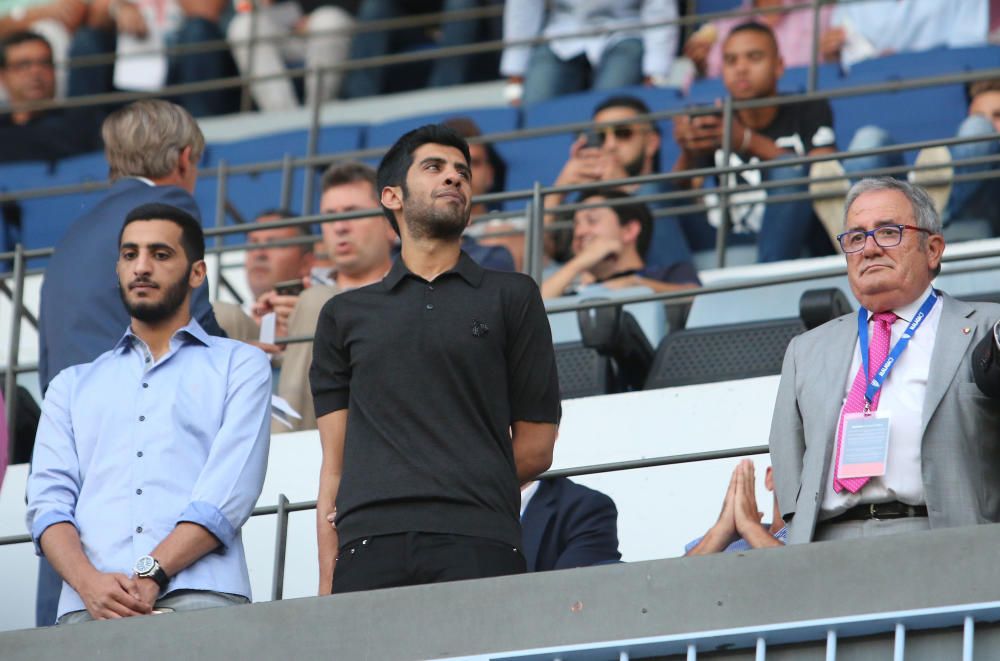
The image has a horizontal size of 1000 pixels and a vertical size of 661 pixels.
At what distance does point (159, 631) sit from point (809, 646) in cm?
127

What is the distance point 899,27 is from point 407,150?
549 centimetres

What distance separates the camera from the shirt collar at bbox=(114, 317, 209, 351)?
4508 millimetres

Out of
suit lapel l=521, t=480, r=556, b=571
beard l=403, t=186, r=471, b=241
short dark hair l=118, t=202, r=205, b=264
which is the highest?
short dark hair l=118, t=202, r=205, b=264

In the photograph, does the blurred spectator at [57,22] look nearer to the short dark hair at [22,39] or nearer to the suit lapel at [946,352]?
the short dark hair at [22,39]

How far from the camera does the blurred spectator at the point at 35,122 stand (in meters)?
10.0

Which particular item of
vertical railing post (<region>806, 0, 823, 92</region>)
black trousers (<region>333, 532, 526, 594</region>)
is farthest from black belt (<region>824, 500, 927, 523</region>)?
vertical railing post (<region>806, 0, 823, 92</region>)

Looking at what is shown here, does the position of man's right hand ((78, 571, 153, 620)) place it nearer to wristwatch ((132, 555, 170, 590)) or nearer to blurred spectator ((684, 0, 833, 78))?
wristwatch ((132, 555, 170, 590))

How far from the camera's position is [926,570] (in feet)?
12.5

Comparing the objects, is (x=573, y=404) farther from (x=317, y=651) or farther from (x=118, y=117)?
(x=317, y=651)

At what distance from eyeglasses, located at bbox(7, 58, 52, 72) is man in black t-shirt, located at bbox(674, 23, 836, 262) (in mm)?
3403

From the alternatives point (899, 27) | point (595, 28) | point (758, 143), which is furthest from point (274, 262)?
point (899, 27)

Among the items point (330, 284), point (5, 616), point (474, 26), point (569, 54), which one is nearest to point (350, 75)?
point (474, 26)

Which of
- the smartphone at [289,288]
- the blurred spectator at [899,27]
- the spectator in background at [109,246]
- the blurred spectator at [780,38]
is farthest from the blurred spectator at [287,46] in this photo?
the spectator in background at [109,246]

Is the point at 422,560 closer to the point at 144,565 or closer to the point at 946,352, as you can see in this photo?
the point at 144,565
